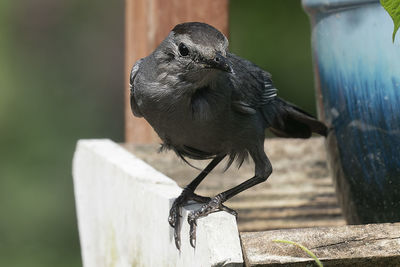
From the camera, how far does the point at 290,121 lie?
3863 mm

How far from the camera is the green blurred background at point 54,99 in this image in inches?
287

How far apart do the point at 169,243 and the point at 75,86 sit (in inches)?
225

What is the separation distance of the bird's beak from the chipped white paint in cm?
50

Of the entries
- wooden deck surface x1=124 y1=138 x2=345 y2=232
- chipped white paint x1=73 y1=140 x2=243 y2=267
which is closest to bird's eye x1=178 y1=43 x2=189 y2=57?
chipped white paint x1=73 y1=140 x2=243 y2=267

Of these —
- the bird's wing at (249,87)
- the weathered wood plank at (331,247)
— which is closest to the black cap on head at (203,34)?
the bird's wing at (249,87)

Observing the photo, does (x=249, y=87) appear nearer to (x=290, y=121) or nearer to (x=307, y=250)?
(x=290, y=121)

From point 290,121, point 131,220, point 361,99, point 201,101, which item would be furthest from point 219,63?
point 290,121

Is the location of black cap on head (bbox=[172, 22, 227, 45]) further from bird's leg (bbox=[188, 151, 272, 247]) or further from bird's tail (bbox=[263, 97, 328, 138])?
bird's tail (bbox=[263, 97, 328, 138])

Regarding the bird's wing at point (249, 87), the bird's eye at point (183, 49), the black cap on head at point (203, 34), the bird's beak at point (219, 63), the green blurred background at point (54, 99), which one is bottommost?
the green blurred background at point (54, 99)

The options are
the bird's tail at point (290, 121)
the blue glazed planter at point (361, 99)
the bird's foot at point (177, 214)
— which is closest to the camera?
the bird's foot at point (177, 214)

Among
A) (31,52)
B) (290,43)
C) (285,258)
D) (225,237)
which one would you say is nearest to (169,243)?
(225,237)

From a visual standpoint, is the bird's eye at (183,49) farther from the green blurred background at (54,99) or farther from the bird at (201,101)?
the green blurred background at (54,99)

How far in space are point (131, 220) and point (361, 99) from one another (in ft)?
3.41

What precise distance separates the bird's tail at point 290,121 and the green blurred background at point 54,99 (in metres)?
2.14
